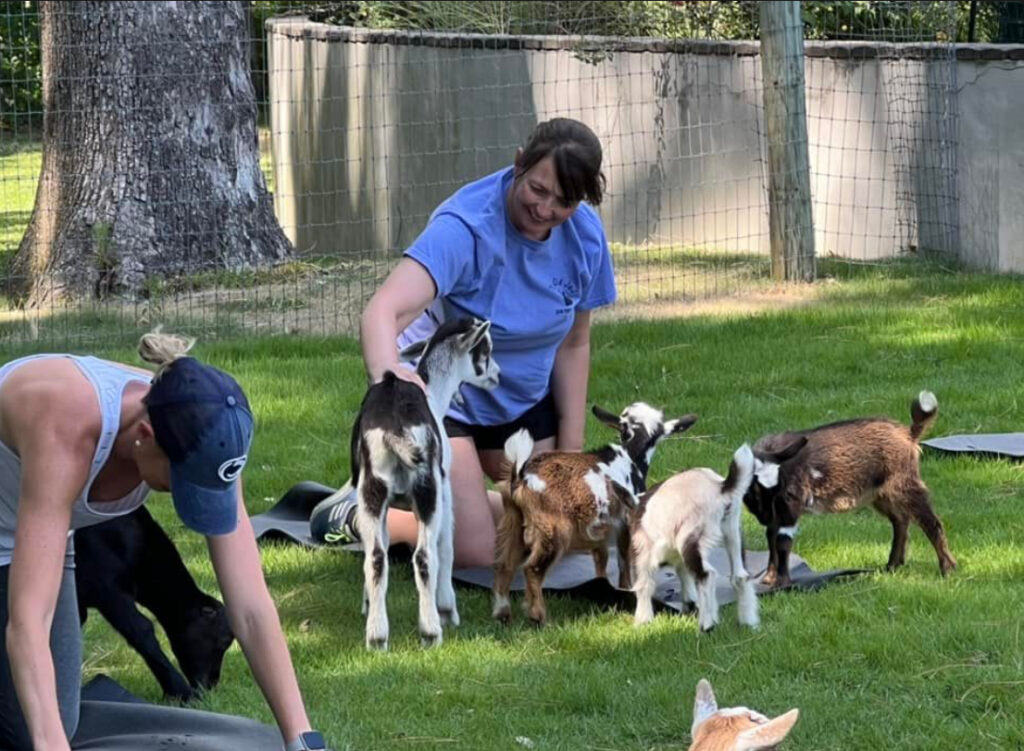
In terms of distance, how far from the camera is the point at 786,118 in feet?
34.8

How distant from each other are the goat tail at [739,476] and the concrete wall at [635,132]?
6716 millimetres

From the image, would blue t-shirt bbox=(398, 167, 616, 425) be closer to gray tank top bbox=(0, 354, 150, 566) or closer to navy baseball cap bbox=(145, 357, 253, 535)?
gray tank top bbox=(0, 354, 150, 566)

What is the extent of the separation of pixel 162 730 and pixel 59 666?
1.45 ft

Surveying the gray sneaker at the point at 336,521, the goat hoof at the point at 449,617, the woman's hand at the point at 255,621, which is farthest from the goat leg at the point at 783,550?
the woman's hand at the point at 255,621

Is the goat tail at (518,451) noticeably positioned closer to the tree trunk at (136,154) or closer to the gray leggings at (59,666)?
the gray leggings at (59,666)

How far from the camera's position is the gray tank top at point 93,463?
3.60 meters

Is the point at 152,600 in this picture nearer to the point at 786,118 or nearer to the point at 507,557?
the point at 507,557

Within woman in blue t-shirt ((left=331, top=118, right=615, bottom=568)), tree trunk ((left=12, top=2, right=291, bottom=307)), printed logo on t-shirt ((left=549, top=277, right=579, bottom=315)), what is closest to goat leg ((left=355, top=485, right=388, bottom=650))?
woman in blue t-shirt ((left=331, top=118, right=615, bottom=568))

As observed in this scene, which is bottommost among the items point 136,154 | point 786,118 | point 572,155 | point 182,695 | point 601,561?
point 182,695

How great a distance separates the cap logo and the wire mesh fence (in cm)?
663

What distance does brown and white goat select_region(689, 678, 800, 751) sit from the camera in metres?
3.37

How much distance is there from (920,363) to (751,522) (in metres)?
2.49

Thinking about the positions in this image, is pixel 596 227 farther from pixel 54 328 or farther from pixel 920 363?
pixel 54 328

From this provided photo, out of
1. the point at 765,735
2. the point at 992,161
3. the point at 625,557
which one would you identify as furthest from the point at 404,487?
the point at 992,161
